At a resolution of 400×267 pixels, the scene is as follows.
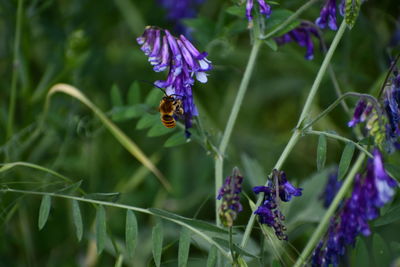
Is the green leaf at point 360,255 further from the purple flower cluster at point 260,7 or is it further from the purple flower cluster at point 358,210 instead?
the purple flower cluster at point 260,7

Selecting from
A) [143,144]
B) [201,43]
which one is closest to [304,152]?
[143,144]

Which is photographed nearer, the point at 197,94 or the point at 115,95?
the point at 115,95

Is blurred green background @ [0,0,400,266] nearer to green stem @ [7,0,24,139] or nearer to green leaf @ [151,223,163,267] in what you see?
green stem @ [7,0,24,139]

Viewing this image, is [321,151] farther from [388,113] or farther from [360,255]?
[360,255]

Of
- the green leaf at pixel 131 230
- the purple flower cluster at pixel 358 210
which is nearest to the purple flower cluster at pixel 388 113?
the purple flower cluster at pixel 358 210

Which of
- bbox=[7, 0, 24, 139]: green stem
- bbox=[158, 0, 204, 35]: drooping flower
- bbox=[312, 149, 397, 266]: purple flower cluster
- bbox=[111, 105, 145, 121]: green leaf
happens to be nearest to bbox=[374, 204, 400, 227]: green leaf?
bbox=[312, 149, 397, 266]: purple flower cluster

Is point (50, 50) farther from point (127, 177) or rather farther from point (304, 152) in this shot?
point (304, 152)
